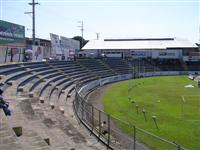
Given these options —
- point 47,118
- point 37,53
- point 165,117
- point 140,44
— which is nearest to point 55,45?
point 37,53

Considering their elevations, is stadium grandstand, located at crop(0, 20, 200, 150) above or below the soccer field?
above

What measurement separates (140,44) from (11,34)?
61.1 meters

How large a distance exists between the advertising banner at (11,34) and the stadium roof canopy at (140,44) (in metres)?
52.4

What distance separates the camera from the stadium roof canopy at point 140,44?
84.8 meters

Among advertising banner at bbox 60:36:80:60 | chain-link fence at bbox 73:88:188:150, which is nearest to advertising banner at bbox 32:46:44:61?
advertising banner at bbox 60:36:80:60

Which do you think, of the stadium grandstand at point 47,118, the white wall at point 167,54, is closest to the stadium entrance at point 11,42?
the stadium grandstand at point 47,118

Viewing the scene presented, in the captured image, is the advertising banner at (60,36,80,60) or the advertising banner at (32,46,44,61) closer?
the advertising banner at (32,46,44,61)

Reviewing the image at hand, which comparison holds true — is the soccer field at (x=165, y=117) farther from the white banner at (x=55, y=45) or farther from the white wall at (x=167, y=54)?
the white wall at (x=167, y=54)

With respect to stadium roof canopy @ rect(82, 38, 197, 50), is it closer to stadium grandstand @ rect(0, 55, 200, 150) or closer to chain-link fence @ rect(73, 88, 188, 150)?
stadium grandstand @ rect(0, 55, 200, 150)

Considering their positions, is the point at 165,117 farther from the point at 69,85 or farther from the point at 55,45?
the point at 55,45

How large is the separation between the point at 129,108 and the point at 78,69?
74.5ft

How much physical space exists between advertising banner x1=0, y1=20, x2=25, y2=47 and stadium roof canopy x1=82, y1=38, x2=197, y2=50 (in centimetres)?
5236

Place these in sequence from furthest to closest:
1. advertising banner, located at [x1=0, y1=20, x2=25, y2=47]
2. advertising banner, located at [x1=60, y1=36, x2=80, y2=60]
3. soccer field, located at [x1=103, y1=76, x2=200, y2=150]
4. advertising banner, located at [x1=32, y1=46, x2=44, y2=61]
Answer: advertising banner, located at [x1=60, y1=36, x2=80, y2=60]
advertising banner, located at [x1=32, y1=46, x2=44, y2=61]
advertising banner, located at [x1=0, y1=20, x2=25, y2=47]
soccer field, located at [x1=103, y1=76, x2=200, y2=150]

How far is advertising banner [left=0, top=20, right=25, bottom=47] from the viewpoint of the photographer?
29203mm
